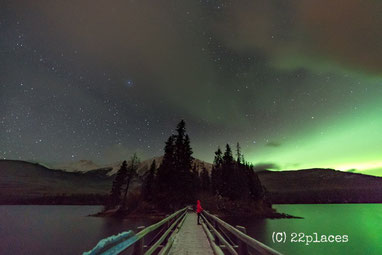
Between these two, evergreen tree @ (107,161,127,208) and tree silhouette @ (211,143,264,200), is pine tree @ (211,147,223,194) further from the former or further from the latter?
evergreen tree @ (107,161,127,208)

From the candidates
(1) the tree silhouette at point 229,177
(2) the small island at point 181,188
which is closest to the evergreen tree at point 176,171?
(2) the small island at point 181,188

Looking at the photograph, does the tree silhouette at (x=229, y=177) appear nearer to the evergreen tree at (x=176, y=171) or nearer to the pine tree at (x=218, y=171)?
the pine tree at (x=218, y=171)

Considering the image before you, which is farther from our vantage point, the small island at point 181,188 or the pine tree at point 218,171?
the pine tree at point 218,171

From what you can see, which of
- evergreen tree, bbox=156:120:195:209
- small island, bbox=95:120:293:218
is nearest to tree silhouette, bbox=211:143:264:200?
small island, bbox=95:120:293:218

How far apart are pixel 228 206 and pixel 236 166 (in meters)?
14.4

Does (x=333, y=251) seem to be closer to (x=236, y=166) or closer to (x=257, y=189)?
(x=236, y=166)

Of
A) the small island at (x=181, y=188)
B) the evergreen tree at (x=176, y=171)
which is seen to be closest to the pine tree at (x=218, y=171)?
the small island at (x=181, y=188)

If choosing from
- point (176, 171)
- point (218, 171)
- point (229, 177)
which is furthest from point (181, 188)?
point (218, 171)

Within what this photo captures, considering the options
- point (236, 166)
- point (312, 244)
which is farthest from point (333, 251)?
point (236, 166)

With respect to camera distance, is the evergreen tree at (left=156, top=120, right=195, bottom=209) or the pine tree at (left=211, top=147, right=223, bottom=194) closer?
the evergreen tree at (left=156, top=120, right=195, bottom=209)

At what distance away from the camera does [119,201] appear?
73.3 metres

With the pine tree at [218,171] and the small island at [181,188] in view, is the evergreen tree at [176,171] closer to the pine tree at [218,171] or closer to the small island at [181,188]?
the small island at [181,188]

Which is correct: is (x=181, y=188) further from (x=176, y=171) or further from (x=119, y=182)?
(x=119, y=182)

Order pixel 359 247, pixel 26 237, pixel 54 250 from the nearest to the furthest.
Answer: pixel 54 250, pixel 359 247, pixel 26 237
